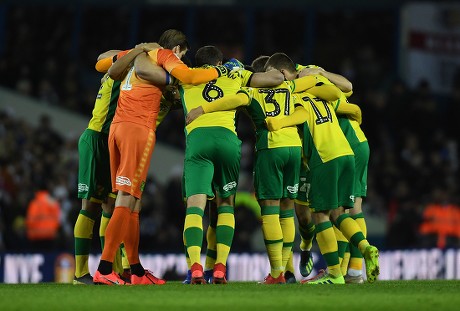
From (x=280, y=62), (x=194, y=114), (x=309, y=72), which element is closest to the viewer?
(x=194, y=114)

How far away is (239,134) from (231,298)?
13140mm

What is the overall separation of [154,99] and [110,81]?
0.68 m

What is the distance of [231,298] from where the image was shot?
27.8 ft

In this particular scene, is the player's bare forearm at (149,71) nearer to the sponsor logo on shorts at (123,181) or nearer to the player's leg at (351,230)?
the sponsor logo on shorts at (123,181)

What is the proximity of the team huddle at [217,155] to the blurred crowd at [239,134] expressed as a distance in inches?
256

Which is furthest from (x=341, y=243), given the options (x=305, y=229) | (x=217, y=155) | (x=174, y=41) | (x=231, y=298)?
(x=231, y=298)

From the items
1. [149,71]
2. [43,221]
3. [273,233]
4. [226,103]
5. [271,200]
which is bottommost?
[273,233]

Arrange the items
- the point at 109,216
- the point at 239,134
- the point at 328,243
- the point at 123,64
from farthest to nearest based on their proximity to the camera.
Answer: the point at 239,134 → the point at 109,216 → the point at 328,243 → the point at 123,64

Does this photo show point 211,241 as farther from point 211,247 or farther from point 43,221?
point 43,221

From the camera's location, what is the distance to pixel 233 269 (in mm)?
17141

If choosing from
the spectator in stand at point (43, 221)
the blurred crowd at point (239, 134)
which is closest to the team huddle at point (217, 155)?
the blurred crowd at point (239, 134)

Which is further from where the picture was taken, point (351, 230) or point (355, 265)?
point (355, 265)

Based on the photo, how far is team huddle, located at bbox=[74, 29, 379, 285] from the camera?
1024 centimetres

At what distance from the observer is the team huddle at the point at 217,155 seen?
10.2m
